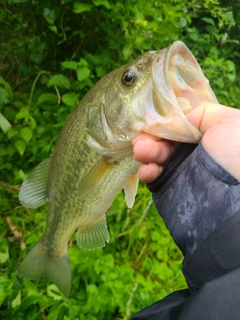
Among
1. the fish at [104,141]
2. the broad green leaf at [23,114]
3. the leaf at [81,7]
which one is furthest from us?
the broad green leaf at [23,114]

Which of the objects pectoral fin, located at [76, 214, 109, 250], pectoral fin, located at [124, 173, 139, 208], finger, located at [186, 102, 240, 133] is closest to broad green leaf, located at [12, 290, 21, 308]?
pectoral fin, located at [76, 214, 109, 250]

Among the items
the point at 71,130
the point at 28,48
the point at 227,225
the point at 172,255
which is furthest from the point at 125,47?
the point at 227,225

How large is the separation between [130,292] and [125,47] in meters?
1.49

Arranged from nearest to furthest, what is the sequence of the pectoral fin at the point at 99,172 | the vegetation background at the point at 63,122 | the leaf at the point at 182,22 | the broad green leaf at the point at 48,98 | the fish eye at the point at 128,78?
the fish eye at the point at 128,78 < the pectoral fin at the point at 99,172 < the vegetation background at the point at 63,122 < the broad green leaf at the point at 48,98 < the leaf at the point at 182,22

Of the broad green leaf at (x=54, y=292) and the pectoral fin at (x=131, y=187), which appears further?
the broad green leaf at (x=54, y=292)

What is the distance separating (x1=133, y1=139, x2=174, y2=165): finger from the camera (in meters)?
1.16

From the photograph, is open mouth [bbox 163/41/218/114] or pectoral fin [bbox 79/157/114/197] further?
pectoral fin [bbox 79/157/114/197]

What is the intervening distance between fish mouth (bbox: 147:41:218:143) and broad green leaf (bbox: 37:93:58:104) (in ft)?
4.56

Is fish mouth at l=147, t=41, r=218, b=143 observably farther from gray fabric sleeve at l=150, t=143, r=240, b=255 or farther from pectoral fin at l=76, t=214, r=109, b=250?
pectoral fin at l=76, t=214, r=109, b=250

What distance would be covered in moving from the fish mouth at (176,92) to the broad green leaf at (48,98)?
1.39 metres

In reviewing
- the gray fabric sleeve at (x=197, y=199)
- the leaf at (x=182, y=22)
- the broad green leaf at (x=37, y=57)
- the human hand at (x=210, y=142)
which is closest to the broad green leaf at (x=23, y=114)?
the broad green leaf at (x=37, y=57)

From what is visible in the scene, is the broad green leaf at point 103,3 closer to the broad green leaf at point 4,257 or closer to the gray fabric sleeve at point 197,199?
the gray fabric sleeve at point 197,199

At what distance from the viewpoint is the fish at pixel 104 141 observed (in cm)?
113

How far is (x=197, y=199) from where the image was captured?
3.46 feet
